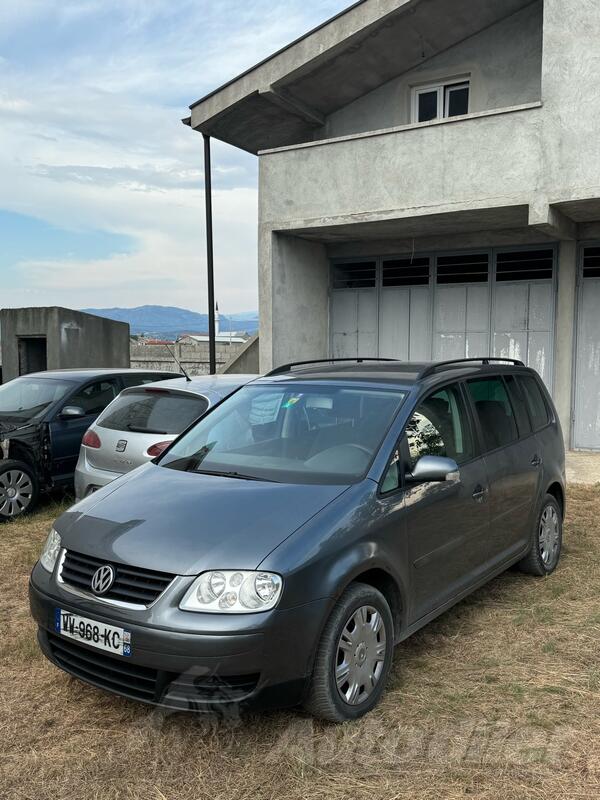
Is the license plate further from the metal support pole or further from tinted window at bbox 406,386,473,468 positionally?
the metal support pole

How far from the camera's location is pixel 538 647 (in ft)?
13.9

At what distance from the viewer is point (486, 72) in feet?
37.6

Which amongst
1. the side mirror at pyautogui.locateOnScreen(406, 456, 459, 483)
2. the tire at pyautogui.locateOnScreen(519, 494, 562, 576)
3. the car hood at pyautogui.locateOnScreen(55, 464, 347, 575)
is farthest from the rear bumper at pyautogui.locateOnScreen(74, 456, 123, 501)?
the tire at pyautogui.locateOnScreen(519, 494, 562, 576)

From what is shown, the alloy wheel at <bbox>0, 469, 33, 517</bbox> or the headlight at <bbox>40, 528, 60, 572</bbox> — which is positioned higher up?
the headlight at <bbox>40, 528, 60, 572</bbox>

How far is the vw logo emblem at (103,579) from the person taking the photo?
321 centimetres

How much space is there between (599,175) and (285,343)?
5430 mm

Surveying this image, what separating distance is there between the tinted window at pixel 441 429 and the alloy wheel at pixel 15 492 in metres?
4.75

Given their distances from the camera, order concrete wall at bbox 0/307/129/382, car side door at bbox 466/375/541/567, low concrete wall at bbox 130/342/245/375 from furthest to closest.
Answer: low concrete wall at bbox 130/342/245/375 → concrete wall at bbox 0/307/129/382 → car side door at bbox 466/375/541/567

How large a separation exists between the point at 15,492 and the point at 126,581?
4.60 m

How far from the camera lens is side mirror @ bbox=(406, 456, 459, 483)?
12.2ft

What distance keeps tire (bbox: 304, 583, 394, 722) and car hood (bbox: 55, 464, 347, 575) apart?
46cm

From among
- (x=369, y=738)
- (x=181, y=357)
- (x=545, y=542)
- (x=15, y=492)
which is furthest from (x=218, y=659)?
Answer: (x=181, y=357)

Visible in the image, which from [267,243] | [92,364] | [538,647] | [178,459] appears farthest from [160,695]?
[92,364]

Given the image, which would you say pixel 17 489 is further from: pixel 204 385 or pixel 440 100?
pixel 440 100
